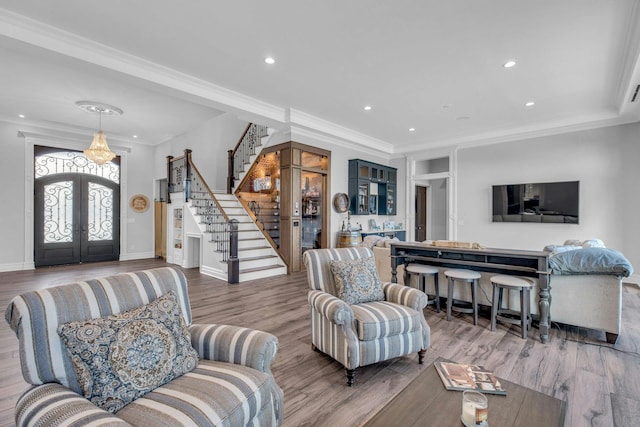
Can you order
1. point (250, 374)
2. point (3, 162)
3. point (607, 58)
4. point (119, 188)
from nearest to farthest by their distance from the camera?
point (250, 374)
point (607, 58)
point (3, 162)
point (119, 188)

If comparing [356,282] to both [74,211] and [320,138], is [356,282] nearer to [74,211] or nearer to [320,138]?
[320,138]

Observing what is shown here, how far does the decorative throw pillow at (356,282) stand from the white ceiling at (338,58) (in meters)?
2.35

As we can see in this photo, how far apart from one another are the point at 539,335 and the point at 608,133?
463cm

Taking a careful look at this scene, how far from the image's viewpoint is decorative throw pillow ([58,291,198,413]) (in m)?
1.26

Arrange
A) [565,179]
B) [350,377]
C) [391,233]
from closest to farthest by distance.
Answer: [350,377]
[565,179]
[391,233]

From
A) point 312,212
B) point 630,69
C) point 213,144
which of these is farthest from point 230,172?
point 630,69

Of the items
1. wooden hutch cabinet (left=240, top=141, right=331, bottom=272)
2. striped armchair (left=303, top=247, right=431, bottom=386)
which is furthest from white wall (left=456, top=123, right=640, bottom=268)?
striped armchair (left=303, top=247, right=431, bottom=386)

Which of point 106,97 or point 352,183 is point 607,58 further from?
point 106,97

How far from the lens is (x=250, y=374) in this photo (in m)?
1.44

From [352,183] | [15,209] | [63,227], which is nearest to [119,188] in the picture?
[63,227]

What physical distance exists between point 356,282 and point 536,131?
571 centimetres

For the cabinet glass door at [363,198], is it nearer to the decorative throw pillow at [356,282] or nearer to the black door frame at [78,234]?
the decorative throw pillow at [356,282]

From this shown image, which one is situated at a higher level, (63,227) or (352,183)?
(352,183)

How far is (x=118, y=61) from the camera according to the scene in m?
3.44
